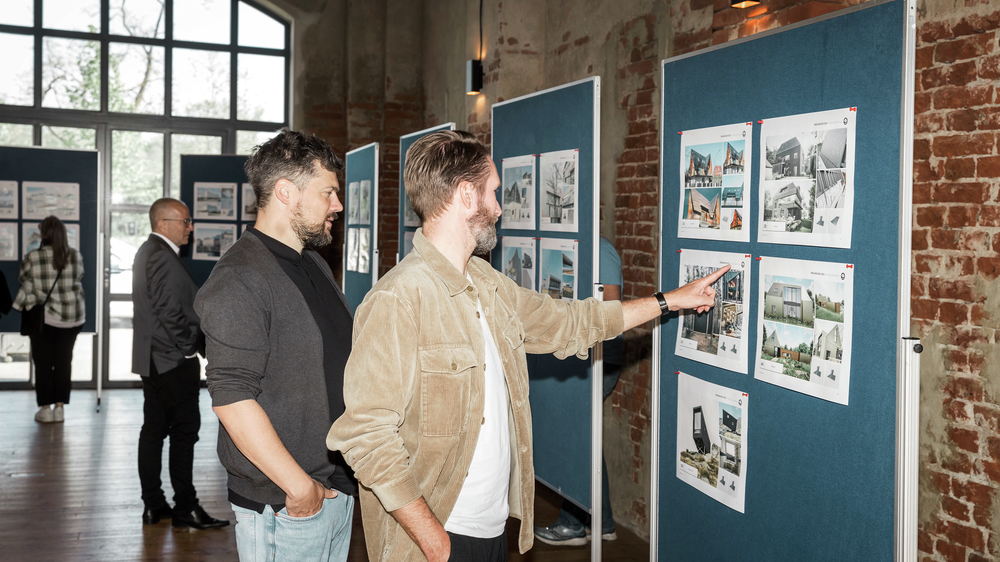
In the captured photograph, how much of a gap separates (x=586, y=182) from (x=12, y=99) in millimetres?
7415

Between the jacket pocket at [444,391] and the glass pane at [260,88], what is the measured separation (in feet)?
25.3

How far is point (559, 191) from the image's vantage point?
11.5ft

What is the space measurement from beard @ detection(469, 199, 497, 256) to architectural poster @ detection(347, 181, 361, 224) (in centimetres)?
424

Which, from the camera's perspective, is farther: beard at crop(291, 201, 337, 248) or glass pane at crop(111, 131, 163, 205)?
glass pane at crop(111, 131, 163, 205)

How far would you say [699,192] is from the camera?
8.34 feet

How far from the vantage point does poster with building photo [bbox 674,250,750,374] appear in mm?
2361

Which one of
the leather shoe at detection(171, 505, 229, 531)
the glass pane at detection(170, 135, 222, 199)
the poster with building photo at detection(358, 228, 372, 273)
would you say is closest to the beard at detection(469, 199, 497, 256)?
the leather shoe at detection(171, 505, 229, 531)

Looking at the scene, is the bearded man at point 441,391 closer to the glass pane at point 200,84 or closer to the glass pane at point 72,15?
the glass pane at point 200,84

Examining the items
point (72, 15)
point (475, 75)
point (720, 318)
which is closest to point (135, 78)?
point (72, 15)

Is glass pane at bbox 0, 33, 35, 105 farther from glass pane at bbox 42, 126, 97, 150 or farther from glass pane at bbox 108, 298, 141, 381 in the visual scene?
glass pane at bbox 108, 298, 141, 381

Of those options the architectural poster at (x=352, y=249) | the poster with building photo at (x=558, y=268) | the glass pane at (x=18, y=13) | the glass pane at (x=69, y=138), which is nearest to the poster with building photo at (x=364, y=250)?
the architectural poster at (x=352, y=249)

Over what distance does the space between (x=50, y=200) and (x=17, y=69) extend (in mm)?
1535

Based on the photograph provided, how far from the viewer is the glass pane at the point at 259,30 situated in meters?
8.80

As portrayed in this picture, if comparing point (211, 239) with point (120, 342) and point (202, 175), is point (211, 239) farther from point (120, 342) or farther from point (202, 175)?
point (120, 342)
